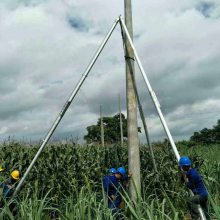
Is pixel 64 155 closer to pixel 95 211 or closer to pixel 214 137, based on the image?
pixel 95 211

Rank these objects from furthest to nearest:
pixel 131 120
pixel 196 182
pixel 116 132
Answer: pixel 116 132 → pixel 131 120 → pixel 196 182

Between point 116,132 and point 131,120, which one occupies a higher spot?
point 116,132

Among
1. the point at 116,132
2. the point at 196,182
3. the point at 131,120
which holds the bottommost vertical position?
the point at 196,182

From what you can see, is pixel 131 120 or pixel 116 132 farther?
pixel 116 132

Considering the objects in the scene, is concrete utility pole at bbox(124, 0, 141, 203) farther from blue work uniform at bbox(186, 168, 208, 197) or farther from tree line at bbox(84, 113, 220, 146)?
tree line at bbox(84, 113, 220, 146)

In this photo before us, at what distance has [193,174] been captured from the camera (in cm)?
926

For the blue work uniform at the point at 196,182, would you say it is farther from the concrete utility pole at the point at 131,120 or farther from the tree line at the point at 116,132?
the tree line at the point at 116,132

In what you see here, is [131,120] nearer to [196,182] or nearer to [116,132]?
[196,182]

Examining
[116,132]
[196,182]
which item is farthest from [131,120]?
[116,132]

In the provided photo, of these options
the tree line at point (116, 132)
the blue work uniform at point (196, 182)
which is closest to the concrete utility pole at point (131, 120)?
the blue work uniform at point (196, 182)

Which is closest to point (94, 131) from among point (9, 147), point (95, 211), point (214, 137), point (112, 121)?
point (112, 121)

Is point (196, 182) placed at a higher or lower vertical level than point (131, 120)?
lower

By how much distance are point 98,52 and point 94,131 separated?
171 feet

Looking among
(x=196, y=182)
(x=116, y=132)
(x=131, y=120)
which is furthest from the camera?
(x=116, y=132)
